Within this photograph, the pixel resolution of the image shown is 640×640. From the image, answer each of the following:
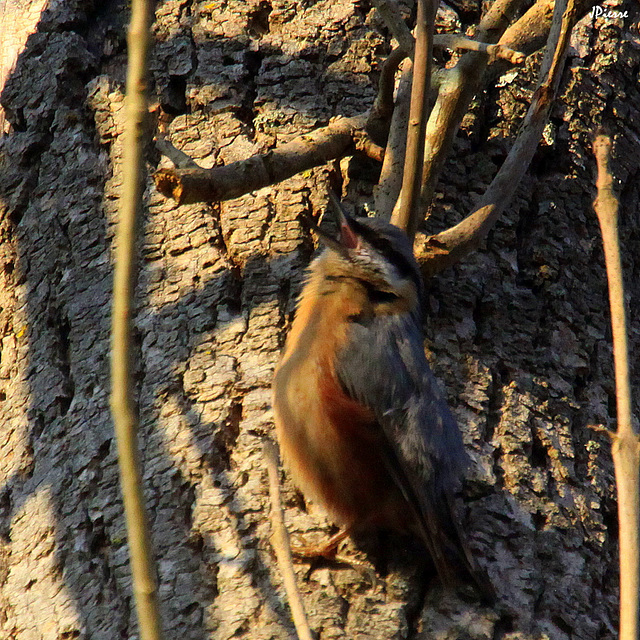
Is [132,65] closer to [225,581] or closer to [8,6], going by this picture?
[225,581]

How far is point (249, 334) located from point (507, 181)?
41.5 inches

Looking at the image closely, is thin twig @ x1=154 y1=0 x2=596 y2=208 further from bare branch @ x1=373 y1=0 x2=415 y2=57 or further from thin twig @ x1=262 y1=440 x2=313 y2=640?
thin twig @ x1=262 y1=440 x2=313 y2=640

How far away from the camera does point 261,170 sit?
3.18 m

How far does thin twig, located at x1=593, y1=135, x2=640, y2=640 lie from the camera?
145cm

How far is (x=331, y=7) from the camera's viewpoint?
12.7ft

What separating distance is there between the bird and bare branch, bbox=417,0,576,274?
10 cm

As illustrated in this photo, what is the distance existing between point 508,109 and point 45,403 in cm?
213

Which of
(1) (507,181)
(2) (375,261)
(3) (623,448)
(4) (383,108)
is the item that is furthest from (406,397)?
(3) (623,448)

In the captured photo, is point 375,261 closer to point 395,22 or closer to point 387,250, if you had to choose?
point 387,250

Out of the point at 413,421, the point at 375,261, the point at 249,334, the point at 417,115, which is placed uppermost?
the point at 417,115

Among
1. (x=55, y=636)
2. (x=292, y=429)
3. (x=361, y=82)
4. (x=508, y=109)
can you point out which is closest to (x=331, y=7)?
(x=361, y=82)

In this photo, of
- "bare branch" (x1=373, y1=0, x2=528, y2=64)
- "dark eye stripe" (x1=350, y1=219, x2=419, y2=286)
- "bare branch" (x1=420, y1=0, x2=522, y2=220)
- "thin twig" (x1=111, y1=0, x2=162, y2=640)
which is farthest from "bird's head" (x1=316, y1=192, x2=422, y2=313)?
"thin twig" (x1=111, y1=0, x2=162, y2=640)

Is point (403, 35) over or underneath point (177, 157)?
over

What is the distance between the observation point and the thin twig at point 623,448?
4.77ft
